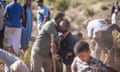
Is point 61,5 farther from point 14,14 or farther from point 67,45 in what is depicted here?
point 67,45

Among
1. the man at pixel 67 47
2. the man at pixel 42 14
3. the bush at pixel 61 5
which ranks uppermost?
the man at pixel 42 14

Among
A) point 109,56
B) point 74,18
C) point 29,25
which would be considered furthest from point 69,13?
point 109,56

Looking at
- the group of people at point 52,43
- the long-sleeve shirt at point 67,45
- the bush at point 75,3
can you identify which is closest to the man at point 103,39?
the group of people at point 52,43

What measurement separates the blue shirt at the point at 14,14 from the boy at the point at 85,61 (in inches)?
204

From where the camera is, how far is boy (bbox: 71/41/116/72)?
8.47m

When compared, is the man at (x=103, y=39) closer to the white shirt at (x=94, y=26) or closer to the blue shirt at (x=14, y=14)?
the white shirt at (x=94, y=26)

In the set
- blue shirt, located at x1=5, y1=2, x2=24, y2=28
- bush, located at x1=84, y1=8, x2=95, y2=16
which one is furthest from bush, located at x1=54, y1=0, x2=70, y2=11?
blue shirt, located at x1=5, y1=2, x2=24, y2=28

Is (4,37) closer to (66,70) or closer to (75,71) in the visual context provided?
(66,70)

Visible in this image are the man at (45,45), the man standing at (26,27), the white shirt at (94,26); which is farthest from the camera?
the man standing at (26,27)

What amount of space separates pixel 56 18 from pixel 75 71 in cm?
235

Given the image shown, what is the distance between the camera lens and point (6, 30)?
1368cm

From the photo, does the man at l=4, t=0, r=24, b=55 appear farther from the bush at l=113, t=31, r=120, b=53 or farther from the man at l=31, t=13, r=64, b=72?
the bush at l=113, t=31, r=120, b=53

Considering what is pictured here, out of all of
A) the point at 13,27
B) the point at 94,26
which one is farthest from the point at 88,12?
the point at 94,26

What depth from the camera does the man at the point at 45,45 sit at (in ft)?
35.7
